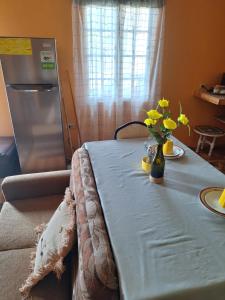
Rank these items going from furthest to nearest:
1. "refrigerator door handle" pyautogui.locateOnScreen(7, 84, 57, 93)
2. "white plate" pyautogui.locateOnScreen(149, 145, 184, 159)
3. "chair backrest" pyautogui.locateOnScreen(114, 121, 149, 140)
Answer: "refrigerator door handle" pyautogui.locateOnScreen(7, 84, 57, 93) < "chair backrest" pyautogui.locateOnScreen(114, 121, 149, 140) < "white plate" pyautogui.locateOnScreen(149, 145, 184, 159)

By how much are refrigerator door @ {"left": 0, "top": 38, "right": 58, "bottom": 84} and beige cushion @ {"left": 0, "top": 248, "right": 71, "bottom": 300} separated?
5.58 ft

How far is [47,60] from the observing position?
83.8 inches

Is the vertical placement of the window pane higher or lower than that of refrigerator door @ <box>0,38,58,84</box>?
higher

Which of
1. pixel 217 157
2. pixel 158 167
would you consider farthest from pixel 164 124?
pixel 217 157

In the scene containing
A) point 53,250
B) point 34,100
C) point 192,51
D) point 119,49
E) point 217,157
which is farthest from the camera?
point 217,157

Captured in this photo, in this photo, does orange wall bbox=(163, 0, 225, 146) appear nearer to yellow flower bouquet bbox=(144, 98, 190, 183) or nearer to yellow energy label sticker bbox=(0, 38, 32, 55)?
yellow energy label sticker bbox=(0, 38, 32, 55)

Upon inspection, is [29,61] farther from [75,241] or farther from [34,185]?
[75,241]

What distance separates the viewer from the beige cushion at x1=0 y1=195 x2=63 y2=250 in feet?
4.18

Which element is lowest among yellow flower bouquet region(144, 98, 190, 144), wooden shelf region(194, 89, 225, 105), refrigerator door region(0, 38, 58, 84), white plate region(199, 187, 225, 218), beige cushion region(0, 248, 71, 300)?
beige cushion region(0, 248, 71, 300)

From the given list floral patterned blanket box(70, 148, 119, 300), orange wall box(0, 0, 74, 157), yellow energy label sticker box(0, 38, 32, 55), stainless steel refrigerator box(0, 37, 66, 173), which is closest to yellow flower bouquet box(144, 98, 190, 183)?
floral patterned blanket box(70, 148, 119, 300)

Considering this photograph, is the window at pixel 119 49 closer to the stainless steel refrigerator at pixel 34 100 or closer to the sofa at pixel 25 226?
the stainless steel refrigerator at pixel 34 100

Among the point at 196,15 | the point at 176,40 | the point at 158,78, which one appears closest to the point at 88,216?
the point at 158,78

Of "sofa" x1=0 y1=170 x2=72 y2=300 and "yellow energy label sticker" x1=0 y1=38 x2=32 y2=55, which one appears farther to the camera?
"yellow energy label sticker" x1=0 y1=38 x2=32 y2=55

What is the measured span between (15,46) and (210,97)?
7.86 feet
